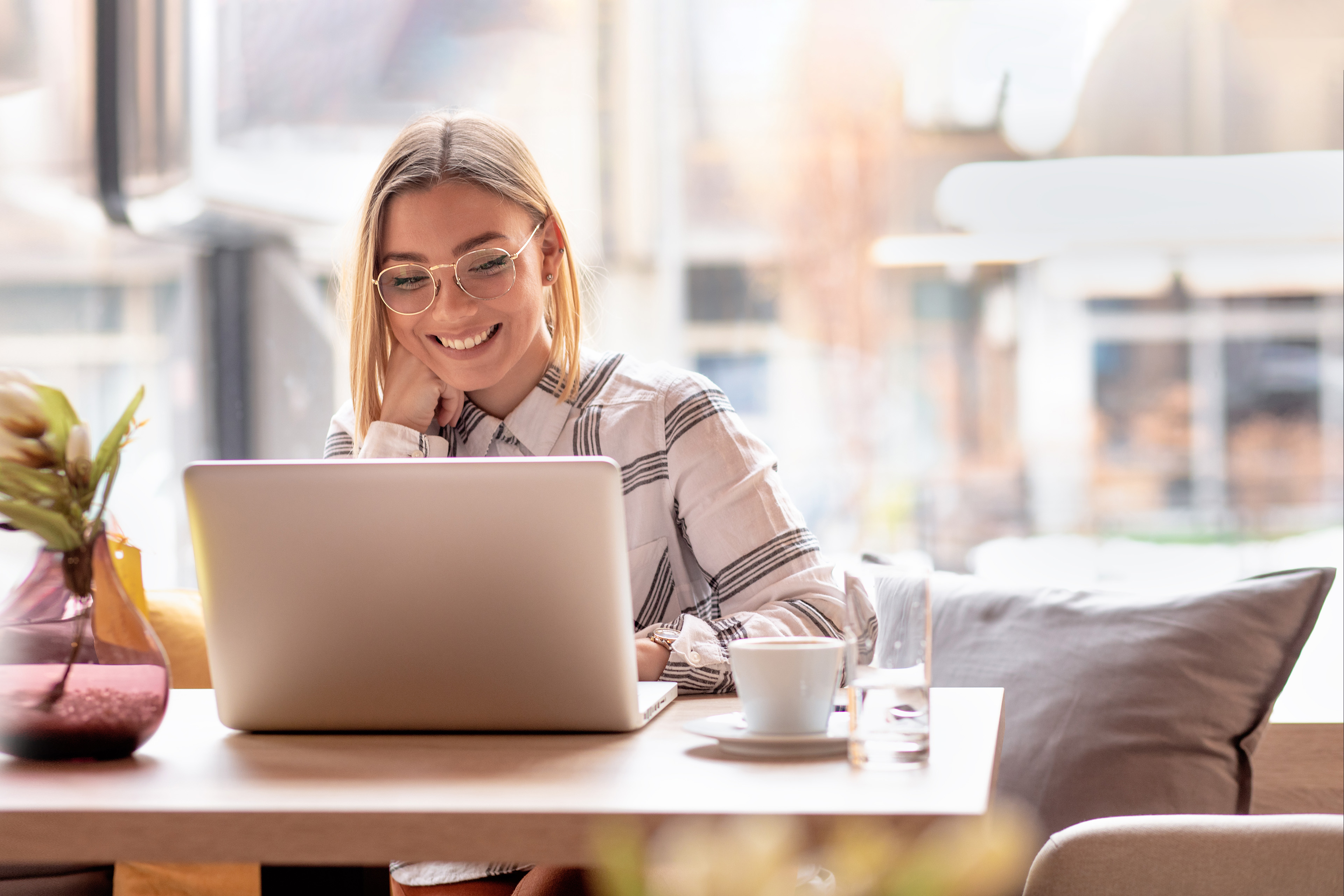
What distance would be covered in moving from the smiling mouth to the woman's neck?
0.17 ft

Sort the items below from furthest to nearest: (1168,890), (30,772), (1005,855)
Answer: (1168,890) → (30,772) → (1005,855)

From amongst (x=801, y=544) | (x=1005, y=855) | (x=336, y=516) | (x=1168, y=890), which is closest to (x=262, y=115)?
(x=801, y=544)

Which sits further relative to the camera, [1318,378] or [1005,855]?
[1318,378]

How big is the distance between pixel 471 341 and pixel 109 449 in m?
0.59

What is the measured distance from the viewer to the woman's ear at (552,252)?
1609 millimetres

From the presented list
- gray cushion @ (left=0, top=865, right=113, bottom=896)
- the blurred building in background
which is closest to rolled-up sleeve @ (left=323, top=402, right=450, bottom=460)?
gray cushion @ (left=0, top=865, right=113, bottom=896)

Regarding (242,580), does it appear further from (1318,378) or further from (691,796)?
(1318,378)

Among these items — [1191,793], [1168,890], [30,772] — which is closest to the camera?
[30,772]

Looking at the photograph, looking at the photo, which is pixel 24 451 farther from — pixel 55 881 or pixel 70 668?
pixel 55 881

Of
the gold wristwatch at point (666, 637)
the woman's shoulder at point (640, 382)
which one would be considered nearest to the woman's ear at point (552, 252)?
→ the woman's shoulder at point (640, 382)

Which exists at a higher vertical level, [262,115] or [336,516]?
[262,115]

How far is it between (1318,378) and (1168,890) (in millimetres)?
1956

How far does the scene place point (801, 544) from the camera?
4.46 feet

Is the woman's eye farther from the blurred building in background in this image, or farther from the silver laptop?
the blurred building in background
